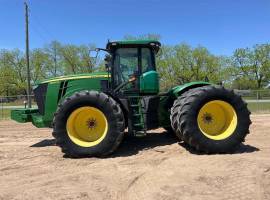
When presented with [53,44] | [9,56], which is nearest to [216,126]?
[53,44]

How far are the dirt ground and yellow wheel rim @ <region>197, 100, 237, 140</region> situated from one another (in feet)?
1.87

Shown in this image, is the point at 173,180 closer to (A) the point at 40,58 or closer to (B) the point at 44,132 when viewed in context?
(B) the point at 44,132

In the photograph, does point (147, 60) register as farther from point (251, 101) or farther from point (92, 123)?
point (251, 101)

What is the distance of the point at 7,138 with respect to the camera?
441 inches

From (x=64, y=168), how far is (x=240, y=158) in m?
3.50

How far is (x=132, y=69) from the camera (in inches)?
336

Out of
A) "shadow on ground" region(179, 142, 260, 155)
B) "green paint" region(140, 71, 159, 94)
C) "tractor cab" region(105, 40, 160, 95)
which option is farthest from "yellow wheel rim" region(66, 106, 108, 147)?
"shadow on ground" region(179, 142, 260, 155)

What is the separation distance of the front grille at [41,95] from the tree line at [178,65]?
41183mm

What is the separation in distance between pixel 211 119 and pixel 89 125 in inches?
111

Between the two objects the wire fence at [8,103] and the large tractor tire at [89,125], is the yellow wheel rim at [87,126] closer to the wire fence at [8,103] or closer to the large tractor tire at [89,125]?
the large tractor tire at [89,125]

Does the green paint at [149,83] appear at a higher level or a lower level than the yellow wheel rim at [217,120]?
higher

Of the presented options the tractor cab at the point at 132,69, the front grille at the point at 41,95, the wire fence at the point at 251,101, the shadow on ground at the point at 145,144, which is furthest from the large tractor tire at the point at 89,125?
the wire fence at the point at 251,101

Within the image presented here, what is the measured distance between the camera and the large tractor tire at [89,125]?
752cm

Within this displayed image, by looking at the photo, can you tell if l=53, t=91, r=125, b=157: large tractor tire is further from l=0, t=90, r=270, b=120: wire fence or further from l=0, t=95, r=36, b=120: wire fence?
l=0, t=90, r=270, b=120: wire fence
